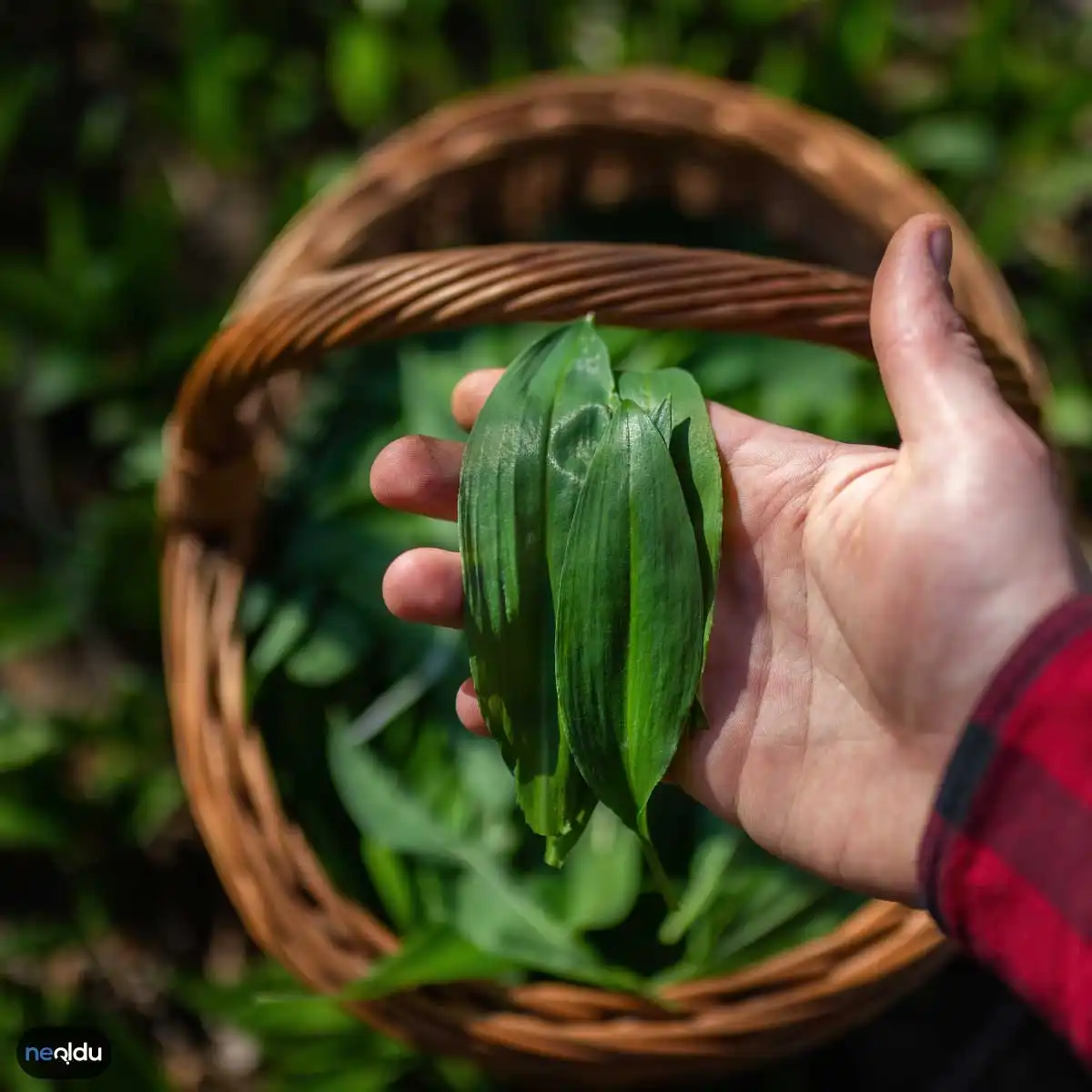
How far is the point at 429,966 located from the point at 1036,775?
436 millimetres

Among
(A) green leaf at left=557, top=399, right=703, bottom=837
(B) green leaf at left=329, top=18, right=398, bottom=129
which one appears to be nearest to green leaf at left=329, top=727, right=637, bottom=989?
(A) green leaf at left=557, top=399, right=703, bottom=837

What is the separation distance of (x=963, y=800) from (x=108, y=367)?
0.96m

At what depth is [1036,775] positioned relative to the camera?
21.8 inches

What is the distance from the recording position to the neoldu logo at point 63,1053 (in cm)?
92

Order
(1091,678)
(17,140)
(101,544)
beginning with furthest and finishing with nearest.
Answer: (17,140) < (101,544) < (1091,678)

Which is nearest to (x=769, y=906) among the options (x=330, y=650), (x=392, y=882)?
(x=392, y=882)

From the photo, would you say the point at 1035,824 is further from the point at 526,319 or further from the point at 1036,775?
the point at 526,319

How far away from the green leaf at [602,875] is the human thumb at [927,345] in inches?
17.4

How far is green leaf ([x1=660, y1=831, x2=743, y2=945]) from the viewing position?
0.88 metres

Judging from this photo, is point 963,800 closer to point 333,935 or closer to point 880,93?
point 333,935

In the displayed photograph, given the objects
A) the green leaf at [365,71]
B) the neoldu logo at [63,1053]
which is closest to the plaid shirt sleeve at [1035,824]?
the neoldu logo at [63,1053]

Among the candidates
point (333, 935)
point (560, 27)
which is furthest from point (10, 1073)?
point (560, 27)

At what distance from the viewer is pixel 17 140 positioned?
4.16 feet

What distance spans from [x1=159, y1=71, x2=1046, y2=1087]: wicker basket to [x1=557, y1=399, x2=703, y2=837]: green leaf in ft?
0.32
